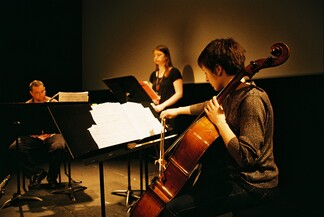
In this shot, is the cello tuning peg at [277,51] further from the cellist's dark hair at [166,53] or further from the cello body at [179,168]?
the cellist's dark hair at [166,53]

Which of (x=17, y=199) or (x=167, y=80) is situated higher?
(x=167, y=80)

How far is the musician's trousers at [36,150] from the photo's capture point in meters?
3.39

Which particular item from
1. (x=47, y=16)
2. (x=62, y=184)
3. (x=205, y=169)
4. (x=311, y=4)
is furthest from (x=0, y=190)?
(x=47, y=16)

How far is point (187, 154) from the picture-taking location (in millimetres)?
Result: 1456

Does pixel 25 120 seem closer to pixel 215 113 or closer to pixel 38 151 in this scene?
pixel 38 151

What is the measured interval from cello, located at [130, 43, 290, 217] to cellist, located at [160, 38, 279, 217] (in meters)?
0.05

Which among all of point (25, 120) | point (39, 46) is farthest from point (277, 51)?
point (39, 46)

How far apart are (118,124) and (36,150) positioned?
81.8 inches

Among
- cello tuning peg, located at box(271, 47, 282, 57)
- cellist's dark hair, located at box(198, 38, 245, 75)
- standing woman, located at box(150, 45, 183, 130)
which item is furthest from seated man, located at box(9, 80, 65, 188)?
cello tuning peg, located at box(271, 47, 282, 57)

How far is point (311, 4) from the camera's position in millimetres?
2514

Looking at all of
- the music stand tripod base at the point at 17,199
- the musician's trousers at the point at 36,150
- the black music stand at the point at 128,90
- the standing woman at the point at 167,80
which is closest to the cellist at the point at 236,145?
the black music stand at the point at 128,90

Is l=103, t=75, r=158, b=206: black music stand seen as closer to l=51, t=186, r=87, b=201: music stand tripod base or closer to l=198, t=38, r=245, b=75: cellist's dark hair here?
l=51, t=186, r=87, b=201: music stand tripod base

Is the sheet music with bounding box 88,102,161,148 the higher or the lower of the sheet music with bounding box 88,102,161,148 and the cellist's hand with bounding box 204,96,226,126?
the lower

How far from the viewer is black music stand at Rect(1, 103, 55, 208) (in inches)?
112
